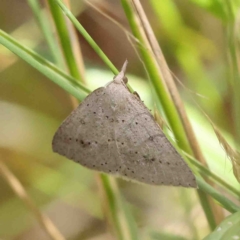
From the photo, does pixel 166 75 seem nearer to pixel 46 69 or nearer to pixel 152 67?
pixel 152 67

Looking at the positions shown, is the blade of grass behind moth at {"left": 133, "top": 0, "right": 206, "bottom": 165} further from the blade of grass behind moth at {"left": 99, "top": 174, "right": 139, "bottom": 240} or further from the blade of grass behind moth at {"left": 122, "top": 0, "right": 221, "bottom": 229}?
the blade of grass behind moth at {"left": 99, "top": 174, "right": 139, "bottom": 240}

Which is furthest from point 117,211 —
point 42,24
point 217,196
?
point 42,24

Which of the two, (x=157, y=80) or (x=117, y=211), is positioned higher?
(x=157, y=80)

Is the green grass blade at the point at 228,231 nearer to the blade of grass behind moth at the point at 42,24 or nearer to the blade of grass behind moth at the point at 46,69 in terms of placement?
the blade of grass behind moth at the point at 46,69

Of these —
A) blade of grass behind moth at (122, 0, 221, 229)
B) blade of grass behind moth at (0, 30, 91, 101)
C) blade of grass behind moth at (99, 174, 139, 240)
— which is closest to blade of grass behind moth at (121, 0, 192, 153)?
blade of grass behind moth at (122, 0, 221, 229)

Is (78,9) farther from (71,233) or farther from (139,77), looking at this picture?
(71,233)

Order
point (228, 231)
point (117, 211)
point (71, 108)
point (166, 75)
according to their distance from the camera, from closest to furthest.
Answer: point (228, 231) → point (166, 75) → point (117, 211) → point (71, 108)
